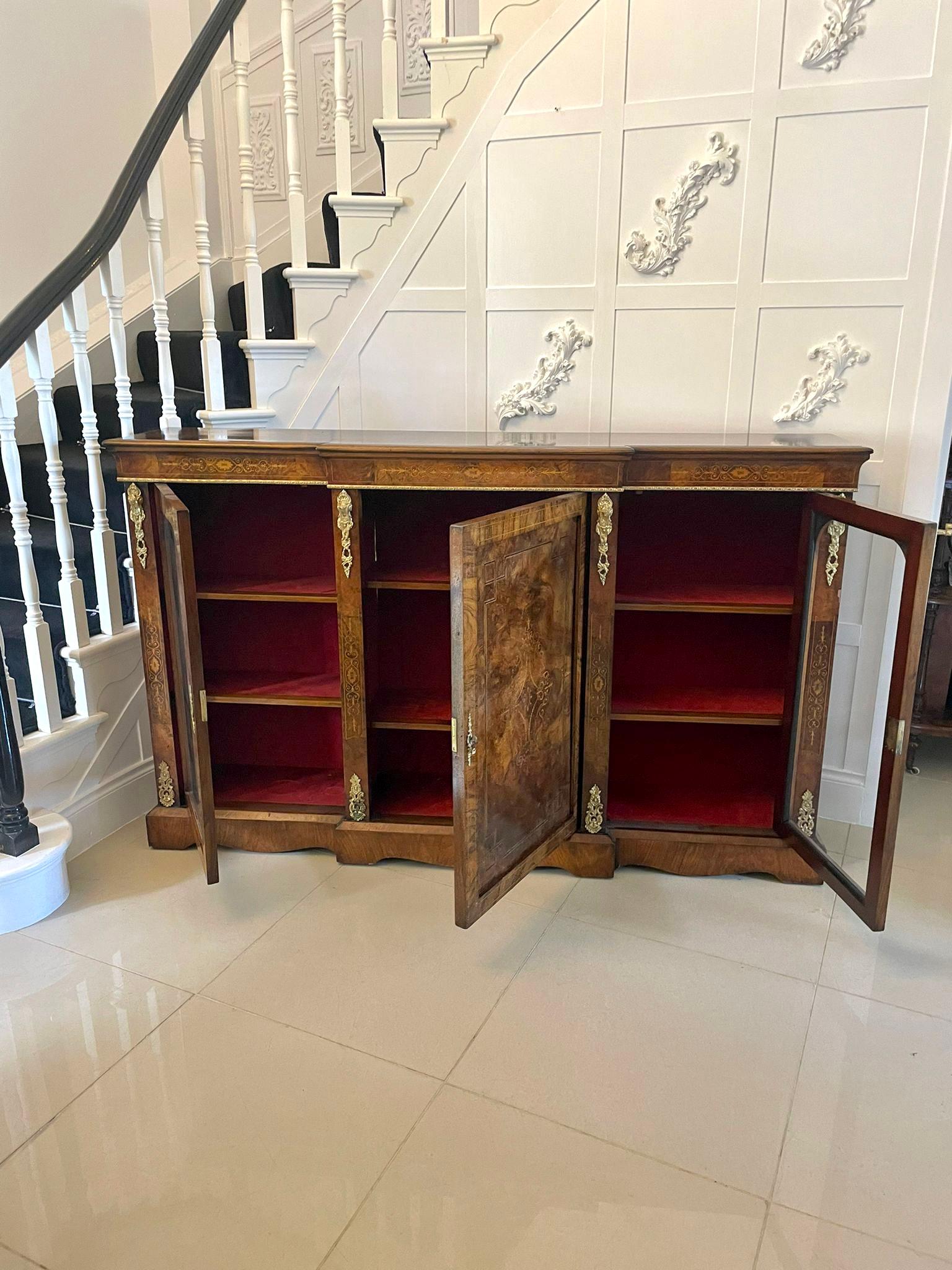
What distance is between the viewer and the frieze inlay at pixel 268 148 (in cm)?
459

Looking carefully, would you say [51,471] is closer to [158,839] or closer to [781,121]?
[158,839]

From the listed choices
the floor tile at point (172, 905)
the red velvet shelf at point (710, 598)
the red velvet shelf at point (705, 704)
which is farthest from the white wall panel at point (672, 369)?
the floor tile at point (172, 905)

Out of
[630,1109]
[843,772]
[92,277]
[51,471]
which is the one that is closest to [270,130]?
[92,277]

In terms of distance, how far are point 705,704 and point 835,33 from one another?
76.5 inches

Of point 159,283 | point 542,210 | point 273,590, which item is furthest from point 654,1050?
point 159,283

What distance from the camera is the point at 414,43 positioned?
172 inches

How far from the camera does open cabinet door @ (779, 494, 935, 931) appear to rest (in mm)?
2035

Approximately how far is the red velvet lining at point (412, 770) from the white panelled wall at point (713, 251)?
1.10 metres

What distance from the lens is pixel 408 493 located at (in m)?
2.85

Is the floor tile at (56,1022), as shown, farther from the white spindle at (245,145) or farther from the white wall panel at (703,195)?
the white wall panel at (703,195)

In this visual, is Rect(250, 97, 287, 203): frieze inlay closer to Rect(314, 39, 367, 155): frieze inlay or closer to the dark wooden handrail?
Rect(314, 39, 367, 155): frieze inlay

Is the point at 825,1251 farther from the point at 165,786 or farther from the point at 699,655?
the point at 165,786

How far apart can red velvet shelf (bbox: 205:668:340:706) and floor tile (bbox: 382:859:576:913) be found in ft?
1.86

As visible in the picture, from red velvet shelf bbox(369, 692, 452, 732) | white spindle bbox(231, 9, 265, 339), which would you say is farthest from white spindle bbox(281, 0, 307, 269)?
red velvet shelf bbox(369, 692, 452, 732)
